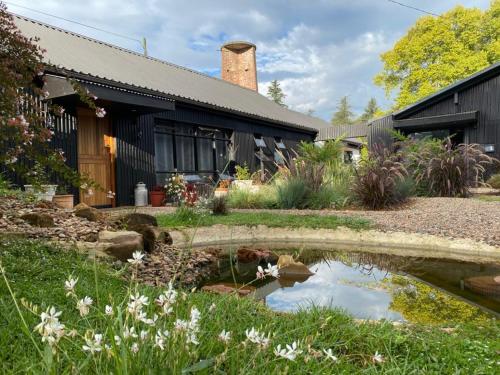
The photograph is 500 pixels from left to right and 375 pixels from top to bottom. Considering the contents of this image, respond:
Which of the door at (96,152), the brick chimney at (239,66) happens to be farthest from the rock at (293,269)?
the brick chimney at (239,66)

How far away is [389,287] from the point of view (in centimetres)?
351

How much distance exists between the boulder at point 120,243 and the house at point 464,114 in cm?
1088

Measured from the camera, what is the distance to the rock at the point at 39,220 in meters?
4.18

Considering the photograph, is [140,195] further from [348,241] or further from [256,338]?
[256,338]

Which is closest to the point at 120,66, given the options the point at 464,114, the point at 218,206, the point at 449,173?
the point at 218,206

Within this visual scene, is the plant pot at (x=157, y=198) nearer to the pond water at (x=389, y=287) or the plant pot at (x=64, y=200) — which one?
the plant pot at (x=64, y=200)

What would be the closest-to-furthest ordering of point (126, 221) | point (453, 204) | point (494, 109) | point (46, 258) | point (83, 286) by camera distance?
point (83, 286) < point (46, 258) < point (126, 221) < point (453, 204) < point (494, 109)

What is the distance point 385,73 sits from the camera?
26078 millimetres

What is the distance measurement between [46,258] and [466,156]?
892 cm

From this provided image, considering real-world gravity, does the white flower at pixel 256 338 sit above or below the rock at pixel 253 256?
above

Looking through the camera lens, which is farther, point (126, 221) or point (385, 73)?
point (385, 73)

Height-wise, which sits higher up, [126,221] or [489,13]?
[489,13]

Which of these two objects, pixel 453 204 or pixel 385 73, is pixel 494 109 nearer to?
pixel 453 204

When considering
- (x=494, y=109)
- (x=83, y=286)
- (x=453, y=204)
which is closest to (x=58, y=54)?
(x=83, y=286)
